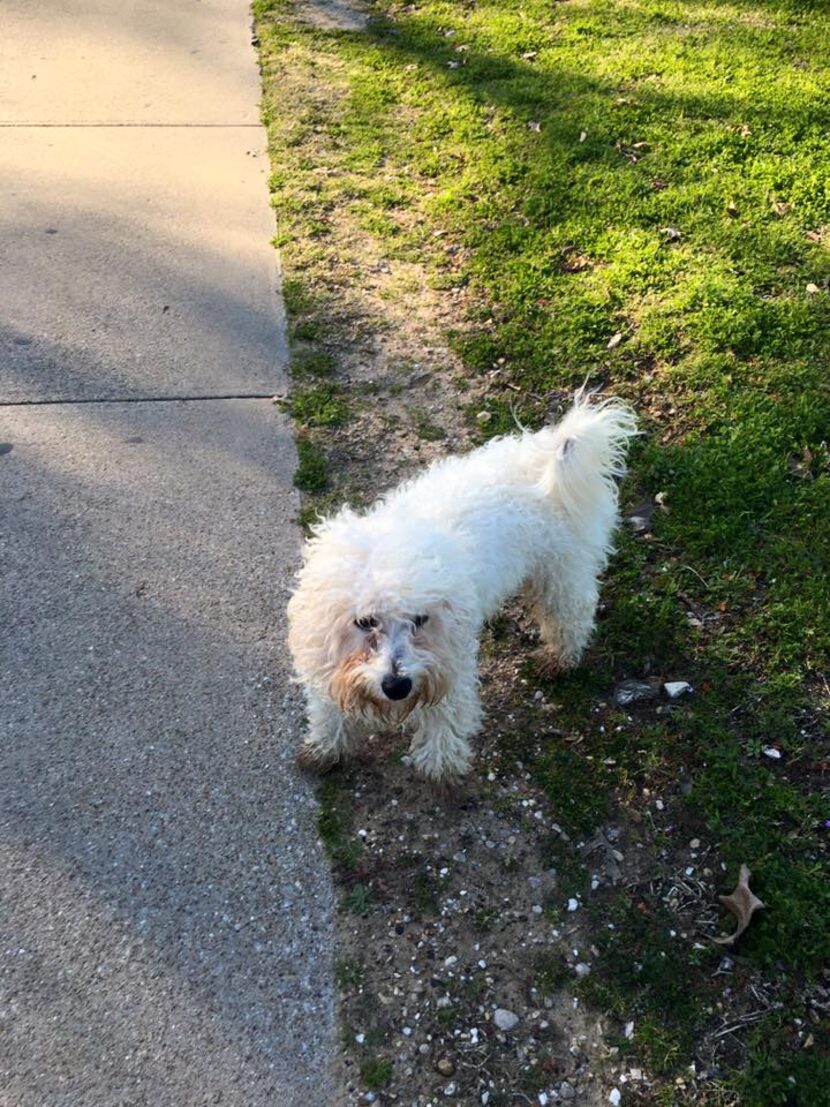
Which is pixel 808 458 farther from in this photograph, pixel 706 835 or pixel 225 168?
pixel 225 168

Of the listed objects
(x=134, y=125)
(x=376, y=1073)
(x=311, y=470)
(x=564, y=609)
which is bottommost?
(x=376, y=1073)

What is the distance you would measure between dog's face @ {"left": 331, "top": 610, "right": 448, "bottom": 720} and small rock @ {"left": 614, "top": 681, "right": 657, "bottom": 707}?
1308mm

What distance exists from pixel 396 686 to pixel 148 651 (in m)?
1.66

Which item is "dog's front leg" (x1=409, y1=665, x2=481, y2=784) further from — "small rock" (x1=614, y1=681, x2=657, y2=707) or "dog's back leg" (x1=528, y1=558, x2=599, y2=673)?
"small rock" (x1=614, y1=681, x2=657, y2=707)

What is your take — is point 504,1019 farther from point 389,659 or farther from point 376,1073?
point 389,659

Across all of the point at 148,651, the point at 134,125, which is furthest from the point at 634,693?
the point at 134,125

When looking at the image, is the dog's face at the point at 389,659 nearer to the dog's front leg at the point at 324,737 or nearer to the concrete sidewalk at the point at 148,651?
the dog's front leg at the point at 324,737

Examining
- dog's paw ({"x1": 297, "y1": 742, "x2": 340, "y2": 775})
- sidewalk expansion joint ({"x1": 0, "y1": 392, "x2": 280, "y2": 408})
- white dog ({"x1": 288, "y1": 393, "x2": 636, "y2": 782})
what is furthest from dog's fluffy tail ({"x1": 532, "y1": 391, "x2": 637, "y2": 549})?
sidewalk expansion joint ({"x1": 0, "y1": 392, "x2": 280, "y2": 408})

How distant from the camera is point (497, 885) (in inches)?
129

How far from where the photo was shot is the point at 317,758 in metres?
3.52

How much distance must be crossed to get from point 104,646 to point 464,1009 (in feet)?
7.45

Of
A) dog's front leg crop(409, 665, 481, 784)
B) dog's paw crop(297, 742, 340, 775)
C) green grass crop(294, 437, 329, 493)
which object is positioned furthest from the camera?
green grass crop(294, 437, 329, 493)

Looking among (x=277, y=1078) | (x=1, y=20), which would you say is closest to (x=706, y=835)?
(x=277, y=1078)

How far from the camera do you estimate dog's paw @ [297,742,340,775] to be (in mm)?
3516
